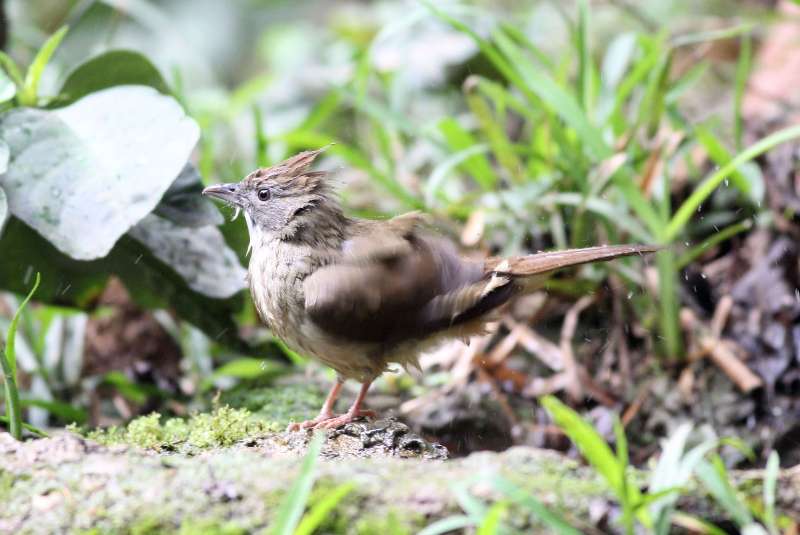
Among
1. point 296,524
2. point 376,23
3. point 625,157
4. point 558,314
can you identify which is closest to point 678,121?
point 625,157

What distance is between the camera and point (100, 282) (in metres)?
3.87

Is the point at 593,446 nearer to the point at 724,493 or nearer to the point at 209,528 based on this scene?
the point at 724,493

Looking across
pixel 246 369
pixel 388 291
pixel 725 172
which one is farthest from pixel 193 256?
pixel 725 172

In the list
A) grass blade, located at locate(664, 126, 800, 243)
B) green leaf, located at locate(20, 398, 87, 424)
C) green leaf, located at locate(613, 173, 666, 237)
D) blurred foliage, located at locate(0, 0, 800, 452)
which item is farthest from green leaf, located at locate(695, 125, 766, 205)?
green leaf, located at locate(20, 398, 87, 424)

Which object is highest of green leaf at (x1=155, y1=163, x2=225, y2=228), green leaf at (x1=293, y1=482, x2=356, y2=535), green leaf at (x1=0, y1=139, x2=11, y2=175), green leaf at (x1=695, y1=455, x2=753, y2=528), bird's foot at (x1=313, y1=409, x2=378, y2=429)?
green leaf at (x1=0, y1=139, x2=11, y2=175)

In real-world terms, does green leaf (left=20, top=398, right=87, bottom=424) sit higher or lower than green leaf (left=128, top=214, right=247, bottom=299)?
lower

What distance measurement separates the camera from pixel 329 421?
3066 millimetres

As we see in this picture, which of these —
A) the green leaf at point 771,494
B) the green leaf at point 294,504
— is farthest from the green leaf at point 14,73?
the green leaf at point 771,494

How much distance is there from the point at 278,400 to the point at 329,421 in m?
0.67

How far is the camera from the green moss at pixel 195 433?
286 centimetres

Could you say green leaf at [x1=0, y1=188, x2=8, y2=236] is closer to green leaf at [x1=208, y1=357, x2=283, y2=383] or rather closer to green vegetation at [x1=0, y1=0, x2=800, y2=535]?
green vegetation at [x1=0, y1=0, x2=800, y2=535]

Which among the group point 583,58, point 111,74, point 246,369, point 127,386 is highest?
point 111,74

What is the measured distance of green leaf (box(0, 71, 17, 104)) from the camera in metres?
3.09

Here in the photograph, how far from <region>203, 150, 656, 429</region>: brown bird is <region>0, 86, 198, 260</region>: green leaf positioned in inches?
8.3
